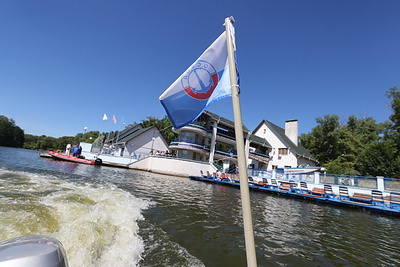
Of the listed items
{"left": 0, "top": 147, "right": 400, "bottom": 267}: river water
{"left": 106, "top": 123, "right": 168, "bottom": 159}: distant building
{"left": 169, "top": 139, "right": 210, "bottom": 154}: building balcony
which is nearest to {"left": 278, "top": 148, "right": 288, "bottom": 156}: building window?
{"left": 169, "top": 139, "right": 210, "bottom": 154}: building balcony

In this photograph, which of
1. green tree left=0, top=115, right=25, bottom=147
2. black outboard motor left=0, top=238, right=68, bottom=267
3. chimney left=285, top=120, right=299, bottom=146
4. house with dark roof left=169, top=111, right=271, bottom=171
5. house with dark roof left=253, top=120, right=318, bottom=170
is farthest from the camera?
green tree left=0, top=115, right=25, bottom=147

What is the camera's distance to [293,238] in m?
5.23

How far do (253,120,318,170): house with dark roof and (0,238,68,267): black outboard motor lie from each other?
118 feet

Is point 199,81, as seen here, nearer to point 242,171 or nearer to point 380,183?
point 242,171

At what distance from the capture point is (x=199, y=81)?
10.1ft

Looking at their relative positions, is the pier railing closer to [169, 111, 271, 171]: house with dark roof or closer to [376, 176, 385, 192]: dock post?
[376, 176, 385, 192]: dock post

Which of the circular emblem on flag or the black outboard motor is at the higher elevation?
the circular emblem on flag

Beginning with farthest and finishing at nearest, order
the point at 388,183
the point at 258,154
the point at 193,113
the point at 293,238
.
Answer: the point at 258,154 < the point at 388,183 < the point at 293,238 < the point at 193,113

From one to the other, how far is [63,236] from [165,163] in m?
25.7

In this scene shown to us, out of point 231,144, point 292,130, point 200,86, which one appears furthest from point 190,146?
point 200,86

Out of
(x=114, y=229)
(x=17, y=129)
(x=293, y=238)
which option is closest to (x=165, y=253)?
(x=114, y=229)

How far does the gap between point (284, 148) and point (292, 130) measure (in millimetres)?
6335

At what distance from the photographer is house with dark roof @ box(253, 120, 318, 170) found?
111 ft

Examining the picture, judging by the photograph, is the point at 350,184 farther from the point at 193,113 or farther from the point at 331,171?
the point at 193,113
